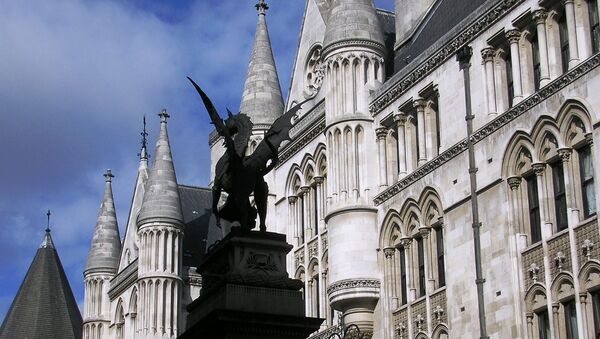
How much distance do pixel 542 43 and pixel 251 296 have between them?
16.3 metres

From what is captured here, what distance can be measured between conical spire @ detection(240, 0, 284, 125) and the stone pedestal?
99.6 ft

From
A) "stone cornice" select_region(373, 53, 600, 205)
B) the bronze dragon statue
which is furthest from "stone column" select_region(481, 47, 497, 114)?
the bronze dragon statue

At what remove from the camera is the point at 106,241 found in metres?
63.6

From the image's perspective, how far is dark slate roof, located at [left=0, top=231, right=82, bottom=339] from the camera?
7138 cm

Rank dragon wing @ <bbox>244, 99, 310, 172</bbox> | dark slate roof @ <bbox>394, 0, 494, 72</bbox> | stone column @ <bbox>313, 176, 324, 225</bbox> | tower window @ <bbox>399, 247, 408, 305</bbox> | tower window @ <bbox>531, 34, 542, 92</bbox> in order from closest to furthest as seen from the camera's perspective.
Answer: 1. dragon wing @ <bbox>244, 99, 310, 172</bbox>
2. tower window @ <bbox>531, 34, 542, 92</bbox>
3. tower window @ <bbox>399, 247, 408, 305</bbox>
4. dark slate roof @ <bbox>394, 0, 494, 72</bbox>
5. stone column @ <bbox>313, 176, 324, 225</bbox>

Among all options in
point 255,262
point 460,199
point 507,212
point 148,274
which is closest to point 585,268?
point 507,212

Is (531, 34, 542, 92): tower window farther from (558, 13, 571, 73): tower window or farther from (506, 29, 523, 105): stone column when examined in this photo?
(558, 13, 571, 73): tower window

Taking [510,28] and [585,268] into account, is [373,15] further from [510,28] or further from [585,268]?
[585,268]

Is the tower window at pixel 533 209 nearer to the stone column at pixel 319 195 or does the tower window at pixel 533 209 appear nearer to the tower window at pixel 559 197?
the tower window at pixel 559 197

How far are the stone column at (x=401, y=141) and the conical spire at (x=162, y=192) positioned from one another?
19026mm

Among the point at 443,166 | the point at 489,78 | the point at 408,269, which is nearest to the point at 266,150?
the point at 489,78

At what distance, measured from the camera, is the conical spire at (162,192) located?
2114 inches

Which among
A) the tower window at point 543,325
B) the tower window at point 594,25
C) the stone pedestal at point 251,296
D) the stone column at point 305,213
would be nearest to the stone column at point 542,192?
the tower window at point 543,325

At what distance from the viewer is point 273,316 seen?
16.4 metres
